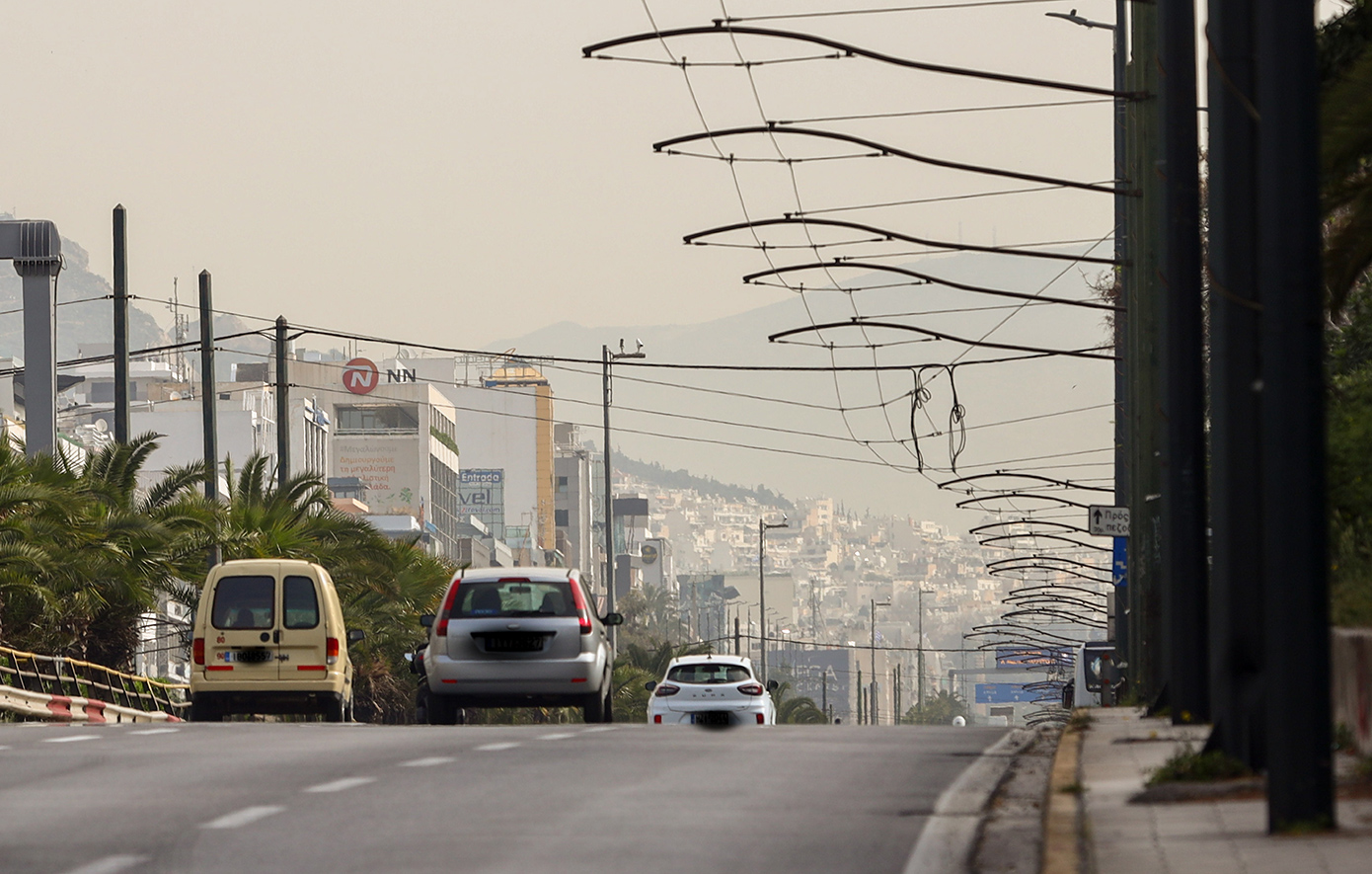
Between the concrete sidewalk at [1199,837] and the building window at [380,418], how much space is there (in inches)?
6626

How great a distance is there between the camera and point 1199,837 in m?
9.73

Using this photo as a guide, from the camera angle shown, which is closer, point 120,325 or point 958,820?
point 958,820

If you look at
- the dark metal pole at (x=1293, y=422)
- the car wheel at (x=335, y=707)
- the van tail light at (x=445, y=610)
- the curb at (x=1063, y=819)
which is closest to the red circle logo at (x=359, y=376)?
the car wheel at (x=335, y=707)

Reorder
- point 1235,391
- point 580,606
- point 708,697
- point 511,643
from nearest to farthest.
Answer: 1. point 1235,391
2. point 511,643
3. point 580,606
4. point 708,697

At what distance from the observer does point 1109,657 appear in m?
47.9

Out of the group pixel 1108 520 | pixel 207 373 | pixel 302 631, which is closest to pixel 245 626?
pixel 302 631

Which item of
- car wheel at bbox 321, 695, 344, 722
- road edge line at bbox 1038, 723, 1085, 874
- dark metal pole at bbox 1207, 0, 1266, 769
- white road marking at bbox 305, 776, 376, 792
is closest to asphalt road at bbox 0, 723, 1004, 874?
white road marking at bbox 305, 776, 376, 792

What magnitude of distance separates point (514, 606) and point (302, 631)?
468 centimetres

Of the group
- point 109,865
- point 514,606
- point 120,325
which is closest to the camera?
point 109,865

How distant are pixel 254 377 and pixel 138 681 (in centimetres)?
13638

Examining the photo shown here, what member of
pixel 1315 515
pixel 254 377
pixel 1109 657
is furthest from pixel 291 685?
pixel 254 377

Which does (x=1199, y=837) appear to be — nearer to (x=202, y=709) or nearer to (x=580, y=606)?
(x=580, y=606)

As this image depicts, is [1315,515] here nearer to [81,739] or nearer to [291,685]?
[81,739]

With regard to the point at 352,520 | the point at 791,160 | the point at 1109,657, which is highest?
the point at 791,160
